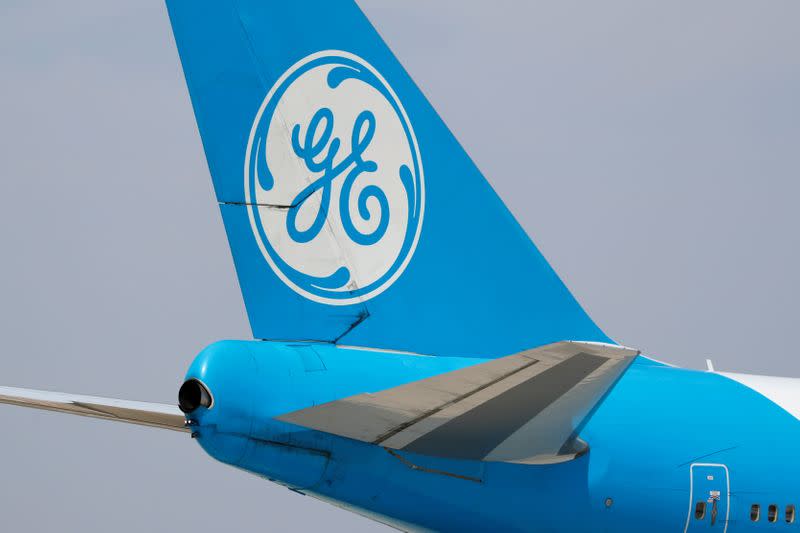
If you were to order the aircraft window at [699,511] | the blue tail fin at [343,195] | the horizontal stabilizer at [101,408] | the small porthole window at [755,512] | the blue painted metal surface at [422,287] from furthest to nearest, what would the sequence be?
the horizontal stabilizer at [101,408], the small porthole window at [755,512], the aircraft window at [699,511], the blue tail fin at [343,195], the blue painted metal surface at [422,287]

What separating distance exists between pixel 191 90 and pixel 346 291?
2024mm

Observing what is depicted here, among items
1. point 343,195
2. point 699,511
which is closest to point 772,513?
point 699,511

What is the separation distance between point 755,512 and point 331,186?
4410 millimetres

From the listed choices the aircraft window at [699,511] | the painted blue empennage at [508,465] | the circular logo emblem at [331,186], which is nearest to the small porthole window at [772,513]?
the painted blue empennage at [508,465]

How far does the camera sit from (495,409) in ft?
23.0

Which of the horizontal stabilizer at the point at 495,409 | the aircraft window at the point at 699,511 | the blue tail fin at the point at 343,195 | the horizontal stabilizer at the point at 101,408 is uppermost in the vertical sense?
the blue tail fin at the point at 343,195

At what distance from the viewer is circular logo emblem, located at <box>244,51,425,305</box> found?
28.7 ft

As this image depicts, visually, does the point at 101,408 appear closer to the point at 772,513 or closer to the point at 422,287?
the point at 422,287

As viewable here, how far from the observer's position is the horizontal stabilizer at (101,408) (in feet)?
31.8

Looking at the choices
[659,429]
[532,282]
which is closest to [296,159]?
[532,282]

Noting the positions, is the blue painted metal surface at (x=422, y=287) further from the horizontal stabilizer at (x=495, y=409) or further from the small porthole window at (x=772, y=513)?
the horizontal stabilizer at (x=495, y=409)

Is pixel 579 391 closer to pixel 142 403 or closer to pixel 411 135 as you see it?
pixel 411 135

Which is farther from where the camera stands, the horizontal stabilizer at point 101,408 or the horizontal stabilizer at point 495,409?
the horizontal stabilizer at point 101,408

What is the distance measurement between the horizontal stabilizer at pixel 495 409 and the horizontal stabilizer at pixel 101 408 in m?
2.72
